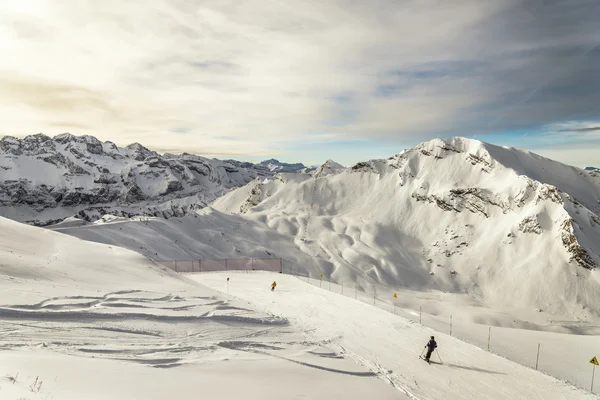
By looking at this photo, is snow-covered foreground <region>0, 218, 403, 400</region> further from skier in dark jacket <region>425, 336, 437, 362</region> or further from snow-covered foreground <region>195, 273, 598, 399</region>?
skier in dark jacket <region>425, 336, 437, 362</region>

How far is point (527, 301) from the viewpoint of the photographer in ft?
212

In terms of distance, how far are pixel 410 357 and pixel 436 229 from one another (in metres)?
79.5

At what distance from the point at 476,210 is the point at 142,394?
306ft

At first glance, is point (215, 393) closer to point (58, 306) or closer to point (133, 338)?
point (133, 338)

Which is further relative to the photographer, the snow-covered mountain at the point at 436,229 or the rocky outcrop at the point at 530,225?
the rocky outcrop at the point at 530,225

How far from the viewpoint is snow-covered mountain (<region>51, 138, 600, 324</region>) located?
65.8 metres

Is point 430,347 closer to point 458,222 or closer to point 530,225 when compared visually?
point 530,225

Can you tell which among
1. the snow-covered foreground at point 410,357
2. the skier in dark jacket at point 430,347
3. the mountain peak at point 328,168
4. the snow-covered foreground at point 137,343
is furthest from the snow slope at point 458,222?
the skier in dark jacket at point 430,347

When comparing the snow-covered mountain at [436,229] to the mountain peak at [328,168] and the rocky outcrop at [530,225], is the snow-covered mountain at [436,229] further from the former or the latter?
the mountain peak at [328,168]

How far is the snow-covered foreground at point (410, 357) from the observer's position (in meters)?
13.6

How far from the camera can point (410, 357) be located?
1656 centimetres

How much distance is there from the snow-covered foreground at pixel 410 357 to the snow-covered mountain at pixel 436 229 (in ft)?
114

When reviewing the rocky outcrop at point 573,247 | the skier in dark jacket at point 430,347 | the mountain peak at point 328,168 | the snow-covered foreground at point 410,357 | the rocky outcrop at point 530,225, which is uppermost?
the mountain peak at point 328,168

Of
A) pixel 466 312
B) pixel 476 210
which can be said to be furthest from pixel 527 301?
pixel 476 210
